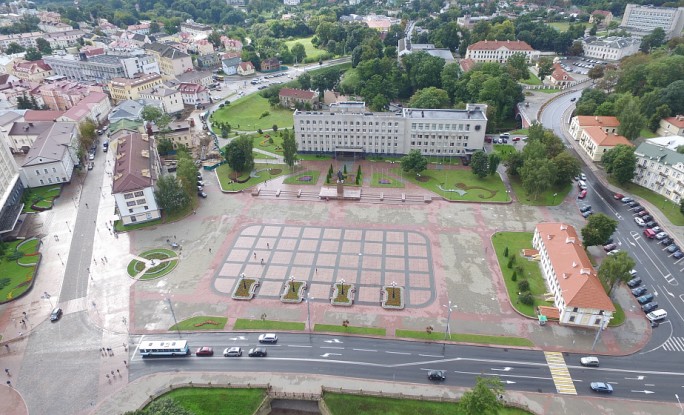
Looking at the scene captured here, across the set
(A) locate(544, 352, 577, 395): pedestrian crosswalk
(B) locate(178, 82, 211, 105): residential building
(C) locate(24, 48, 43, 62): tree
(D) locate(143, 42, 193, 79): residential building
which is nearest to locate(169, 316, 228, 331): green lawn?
(A) locate(544, 352, 577, 395): pedestrian crosswalk

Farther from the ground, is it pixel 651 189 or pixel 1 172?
pixel 1 172

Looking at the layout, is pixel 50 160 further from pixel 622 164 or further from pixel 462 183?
pixel 622 164

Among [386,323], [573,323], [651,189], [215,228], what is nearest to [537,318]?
[573,323]

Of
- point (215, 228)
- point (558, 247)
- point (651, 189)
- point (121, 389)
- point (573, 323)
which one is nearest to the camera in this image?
point (121, 389)

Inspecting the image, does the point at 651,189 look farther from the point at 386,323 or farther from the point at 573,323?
the point at 386,323

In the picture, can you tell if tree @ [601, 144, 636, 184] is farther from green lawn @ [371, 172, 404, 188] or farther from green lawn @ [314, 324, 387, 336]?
green lawn @ [314, 324, 387, 336]

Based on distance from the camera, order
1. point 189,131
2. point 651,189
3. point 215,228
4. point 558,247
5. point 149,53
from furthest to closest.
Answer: point 149,53, point 189,131, point 651,189, point 215,228, point 558,247
